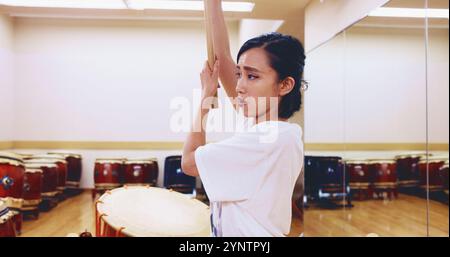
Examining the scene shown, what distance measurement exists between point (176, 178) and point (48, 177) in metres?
1.65

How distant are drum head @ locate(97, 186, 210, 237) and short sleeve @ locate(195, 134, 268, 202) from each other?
0.33m

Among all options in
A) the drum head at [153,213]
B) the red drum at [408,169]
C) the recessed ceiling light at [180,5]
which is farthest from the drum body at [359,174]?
the drum head at [153,213]

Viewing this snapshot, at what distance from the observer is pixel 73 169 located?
217 inches

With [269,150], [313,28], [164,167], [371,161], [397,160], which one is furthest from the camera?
[164,167]

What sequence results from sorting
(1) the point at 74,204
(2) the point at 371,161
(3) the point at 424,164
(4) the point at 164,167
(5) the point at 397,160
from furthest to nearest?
(4) the point at 164,167 → (1) the point at 74,204 → (2) the point at 371,161 → (5) the point at 397,160 → (3) the point at 424,164

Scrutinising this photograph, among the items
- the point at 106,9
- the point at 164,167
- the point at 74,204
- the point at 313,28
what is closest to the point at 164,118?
the point at 164,167

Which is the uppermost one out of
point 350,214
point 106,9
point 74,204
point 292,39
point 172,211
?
point 106,9

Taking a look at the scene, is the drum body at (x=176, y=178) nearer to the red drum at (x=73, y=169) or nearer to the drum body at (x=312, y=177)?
the red drum at (x=73, y=169)

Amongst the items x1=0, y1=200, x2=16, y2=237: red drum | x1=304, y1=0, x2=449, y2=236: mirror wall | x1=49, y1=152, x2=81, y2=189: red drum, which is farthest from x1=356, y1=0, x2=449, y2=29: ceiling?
x1=49, y1=152, x2=81, y2=189: red drum

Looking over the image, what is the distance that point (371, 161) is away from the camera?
2.40 m

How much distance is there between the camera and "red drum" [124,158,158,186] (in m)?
5.10

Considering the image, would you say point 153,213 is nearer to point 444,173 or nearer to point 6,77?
point 444,173

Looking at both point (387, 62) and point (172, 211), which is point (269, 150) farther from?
point (387, 62)

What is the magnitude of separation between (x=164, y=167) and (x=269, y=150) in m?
5.06
